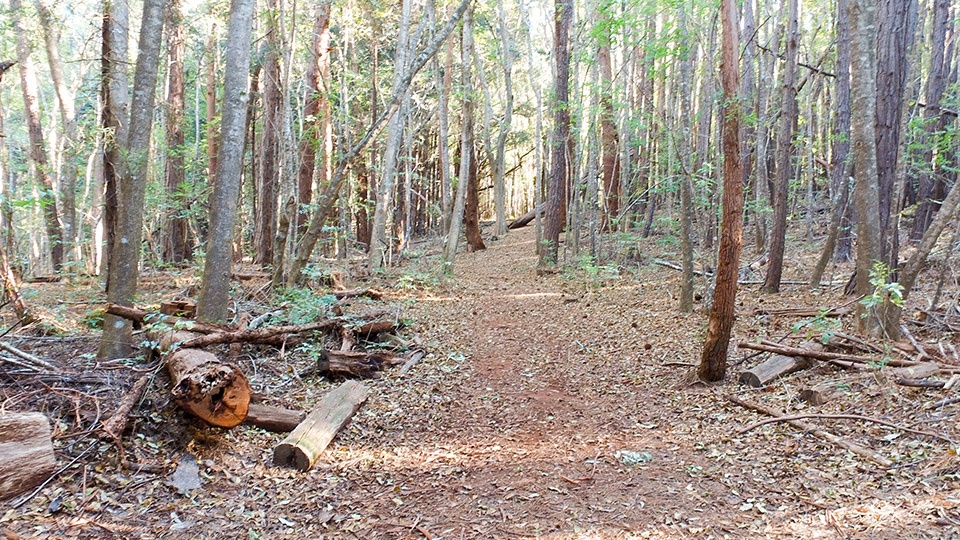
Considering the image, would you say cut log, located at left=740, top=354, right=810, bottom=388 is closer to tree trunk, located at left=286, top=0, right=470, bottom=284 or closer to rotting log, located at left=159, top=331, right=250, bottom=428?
rotting log, located at left=159, top=331, right=250, bottom=428

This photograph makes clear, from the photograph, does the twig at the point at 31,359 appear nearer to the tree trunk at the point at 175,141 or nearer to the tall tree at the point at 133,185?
the tall tree at the point at 133,185

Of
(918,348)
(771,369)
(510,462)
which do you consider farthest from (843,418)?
(510,462)

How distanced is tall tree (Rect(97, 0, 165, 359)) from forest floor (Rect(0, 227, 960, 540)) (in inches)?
15.6

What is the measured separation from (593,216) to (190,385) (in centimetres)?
1178

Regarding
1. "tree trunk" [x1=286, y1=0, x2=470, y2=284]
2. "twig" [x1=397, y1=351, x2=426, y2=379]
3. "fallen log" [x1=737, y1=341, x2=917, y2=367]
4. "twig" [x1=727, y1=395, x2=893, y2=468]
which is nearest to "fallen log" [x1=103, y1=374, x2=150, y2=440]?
"twig" [x1=397, y1=351, x2=426, y2=379]

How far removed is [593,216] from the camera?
1455cm

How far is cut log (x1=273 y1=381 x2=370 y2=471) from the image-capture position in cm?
446

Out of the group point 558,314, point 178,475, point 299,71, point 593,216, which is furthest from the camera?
point 299,71

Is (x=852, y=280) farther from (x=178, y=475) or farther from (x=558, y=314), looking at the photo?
(x=178, y=475)

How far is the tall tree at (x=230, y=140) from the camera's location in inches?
258

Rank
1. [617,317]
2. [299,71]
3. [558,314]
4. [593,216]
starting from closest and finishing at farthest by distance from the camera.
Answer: [617,317] → [558,314] → [593,216] → [299,71]

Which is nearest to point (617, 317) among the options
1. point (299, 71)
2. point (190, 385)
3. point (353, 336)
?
point (353, 336)

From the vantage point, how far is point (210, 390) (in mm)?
4398

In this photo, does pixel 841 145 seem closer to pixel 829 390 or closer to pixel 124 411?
pixel 829 390
